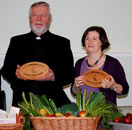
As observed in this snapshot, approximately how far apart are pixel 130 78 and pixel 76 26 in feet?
3.42

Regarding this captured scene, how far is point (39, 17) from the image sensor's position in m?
3.71

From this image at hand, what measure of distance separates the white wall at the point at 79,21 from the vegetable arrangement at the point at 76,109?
7.75 ft

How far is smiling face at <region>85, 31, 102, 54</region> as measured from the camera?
131 inches

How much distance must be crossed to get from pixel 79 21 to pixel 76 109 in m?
2.67

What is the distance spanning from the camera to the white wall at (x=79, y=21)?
4.75m

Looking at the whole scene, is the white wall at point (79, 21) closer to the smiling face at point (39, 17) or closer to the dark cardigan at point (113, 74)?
the smiling face at point (39, 17)

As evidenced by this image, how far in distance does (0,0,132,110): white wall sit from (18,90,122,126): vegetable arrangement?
2.36 metres

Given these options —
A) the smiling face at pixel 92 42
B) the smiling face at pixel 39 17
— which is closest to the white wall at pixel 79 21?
the smiling face at pixel 39 17

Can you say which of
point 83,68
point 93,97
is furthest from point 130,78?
point 93,97

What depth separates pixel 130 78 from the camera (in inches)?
192

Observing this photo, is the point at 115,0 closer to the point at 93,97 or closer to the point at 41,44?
the point at 41,44

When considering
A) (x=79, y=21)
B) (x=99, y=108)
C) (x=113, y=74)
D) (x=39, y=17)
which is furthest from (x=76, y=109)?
(x=79, y=21)

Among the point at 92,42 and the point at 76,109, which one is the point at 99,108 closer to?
the point at 76,109

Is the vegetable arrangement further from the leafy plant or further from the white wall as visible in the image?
the white wall
